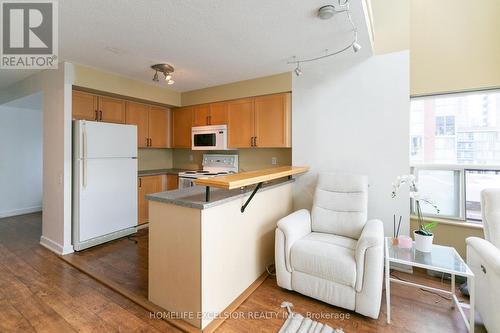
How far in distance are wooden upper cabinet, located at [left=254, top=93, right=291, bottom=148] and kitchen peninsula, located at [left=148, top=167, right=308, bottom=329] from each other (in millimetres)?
1198

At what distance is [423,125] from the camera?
2.71 m

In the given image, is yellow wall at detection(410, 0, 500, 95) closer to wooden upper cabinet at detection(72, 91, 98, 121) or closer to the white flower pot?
the white flower pot

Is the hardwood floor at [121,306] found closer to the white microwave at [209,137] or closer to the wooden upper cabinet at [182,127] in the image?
the white microwave at [209,137]

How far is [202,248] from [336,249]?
3.78 feet

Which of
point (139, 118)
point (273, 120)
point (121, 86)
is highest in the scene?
point (121, 86)

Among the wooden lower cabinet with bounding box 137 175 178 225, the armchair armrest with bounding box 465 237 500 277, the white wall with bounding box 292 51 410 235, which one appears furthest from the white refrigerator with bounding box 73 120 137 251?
the armchair armrest with bounding box 465 237 500 277

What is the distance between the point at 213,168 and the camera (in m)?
4.35

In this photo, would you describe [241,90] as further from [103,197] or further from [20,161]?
[20,161]

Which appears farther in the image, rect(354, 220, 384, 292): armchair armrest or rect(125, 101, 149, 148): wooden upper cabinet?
rect(125, 101, 149, 148): wooden upper cabinet

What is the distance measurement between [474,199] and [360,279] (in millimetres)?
1722

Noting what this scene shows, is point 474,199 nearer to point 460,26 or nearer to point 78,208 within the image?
point 460,26

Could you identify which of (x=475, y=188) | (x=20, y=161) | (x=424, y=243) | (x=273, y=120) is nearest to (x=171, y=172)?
(x=273, y=120)

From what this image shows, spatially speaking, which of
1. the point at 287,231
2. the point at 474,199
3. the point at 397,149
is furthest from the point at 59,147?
the point at 474,199

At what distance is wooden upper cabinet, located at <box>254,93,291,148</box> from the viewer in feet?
10.9
